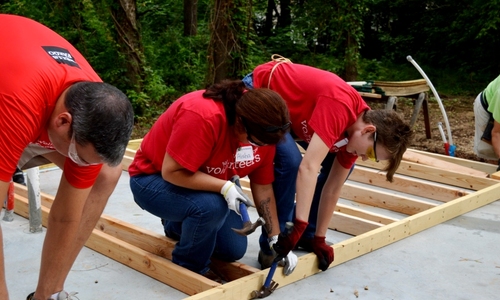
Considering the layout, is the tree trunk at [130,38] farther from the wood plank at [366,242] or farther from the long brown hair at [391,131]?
the long brown hair at [391,131]

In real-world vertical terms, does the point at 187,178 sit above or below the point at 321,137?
below

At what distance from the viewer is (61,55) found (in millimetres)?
1919

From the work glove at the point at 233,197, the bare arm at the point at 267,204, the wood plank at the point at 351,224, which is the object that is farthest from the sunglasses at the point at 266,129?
the wood plank at the point at 351,224

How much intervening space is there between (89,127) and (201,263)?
3.95 ft

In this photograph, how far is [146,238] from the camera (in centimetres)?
312

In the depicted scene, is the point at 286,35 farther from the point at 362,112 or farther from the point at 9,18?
the point at 9,18

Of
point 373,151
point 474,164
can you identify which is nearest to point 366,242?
point 373,151

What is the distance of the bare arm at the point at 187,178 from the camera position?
2.45 meters

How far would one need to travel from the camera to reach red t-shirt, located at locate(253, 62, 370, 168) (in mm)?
2607

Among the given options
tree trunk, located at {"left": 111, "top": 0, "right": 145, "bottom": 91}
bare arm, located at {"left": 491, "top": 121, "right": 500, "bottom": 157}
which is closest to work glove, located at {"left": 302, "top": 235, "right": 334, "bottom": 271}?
bare arm, located at {"left": 491, "top": 121, "right": 500, "bottom": 157}

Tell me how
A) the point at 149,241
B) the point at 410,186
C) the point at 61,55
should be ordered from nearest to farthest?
the point at 61,55
the point at 149,241
the point at 410,186

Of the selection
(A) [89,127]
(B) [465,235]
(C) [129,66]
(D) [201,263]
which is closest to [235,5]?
(C) [129,66]

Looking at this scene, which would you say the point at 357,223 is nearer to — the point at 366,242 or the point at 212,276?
the point at 366,242

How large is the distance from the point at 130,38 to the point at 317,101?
546cm
